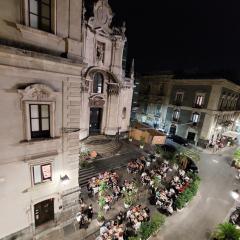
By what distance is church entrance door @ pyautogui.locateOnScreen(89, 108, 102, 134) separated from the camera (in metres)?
24.1

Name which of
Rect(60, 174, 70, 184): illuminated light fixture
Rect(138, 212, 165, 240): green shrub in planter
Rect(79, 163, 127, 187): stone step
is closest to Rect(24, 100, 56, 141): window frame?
Rect(60, 174, 70, 184): illuminated light fixture

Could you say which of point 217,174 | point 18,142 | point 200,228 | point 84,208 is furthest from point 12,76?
point 217,174

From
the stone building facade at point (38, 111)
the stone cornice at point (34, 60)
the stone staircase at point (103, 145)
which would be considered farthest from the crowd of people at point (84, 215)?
the stone cornice at point (34, 60)

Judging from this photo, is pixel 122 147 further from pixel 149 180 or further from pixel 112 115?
pixel 149 180

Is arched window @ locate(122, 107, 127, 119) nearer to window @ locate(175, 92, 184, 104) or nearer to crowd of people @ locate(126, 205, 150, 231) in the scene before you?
window @ locate(175, 92, 184, 104)

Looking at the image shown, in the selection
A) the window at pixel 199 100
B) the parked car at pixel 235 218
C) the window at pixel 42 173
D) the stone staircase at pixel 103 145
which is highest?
the window at pixel 199 100

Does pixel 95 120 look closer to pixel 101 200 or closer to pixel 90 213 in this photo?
pixel 101 200

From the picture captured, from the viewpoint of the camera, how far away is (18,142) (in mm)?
9000

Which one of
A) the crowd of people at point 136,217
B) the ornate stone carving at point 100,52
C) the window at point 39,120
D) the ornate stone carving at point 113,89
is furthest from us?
the ornate stone carving at point 113,89

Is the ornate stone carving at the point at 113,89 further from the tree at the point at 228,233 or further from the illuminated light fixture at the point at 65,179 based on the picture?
the tree at the point at 228,233

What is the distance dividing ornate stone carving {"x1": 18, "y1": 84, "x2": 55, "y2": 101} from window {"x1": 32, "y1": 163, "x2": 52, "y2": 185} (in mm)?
3929

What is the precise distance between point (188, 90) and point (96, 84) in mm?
18392

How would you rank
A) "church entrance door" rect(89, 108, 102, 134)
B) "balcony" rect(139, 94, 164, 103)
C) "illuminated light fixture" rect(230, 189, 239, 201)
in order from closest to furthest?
"illuminated light fixture" rect(230, 189, 239, 201), "church entrance door" rect(89, 108, 102, 134), "balcony" rect(139, 94, 164, 103)

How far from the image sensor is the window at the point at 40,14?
27.9ft
